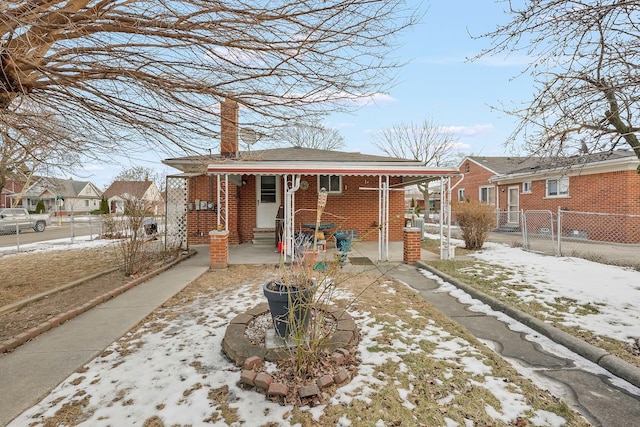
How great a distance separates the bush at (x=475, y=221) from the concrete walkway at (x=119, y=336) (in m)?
5.14

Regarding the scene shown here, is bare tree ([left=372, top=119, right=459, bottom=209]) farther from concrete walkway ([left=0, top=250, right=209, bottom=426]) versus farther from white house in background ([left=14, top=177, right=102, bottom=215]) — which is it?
white house in background ([left=14, top=177, right=102, bottom=215])

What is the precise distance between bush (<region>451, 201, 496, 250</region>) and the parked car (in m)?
23.5

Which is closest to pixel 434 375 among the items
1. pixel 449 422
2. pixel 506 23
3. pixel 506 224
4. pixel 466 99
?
pixel 449 422

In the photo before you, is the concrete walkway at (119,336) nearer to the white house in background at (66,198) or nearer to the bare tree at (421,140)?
the bare tree at (421,140)

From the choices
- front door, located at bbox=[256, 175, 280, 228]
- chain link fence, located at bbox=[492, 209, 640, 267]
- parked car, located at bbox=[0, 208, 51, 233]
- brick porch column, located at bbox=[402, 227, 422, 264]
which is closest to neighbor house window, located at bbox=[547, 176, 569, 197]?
chain link fence, located at bbox=[492, 209, 640, 267]

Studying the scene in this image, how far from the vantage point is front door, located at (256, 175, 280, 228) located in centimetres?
1147

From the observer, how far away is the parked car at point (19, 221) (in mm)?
17797

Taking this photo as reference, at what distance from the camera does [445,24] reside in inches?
168

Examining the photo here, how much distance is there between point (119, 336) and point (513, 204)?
20.3 m

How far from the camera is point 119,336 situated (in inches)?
142

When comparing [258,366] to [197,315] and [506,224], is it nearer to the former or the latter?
[197,315]

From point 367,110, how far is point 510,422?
3.73 m

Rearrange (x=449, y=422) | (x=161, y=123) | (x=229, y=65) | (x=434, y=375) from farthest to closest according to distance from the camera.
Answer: (x=161, y=123) < (x=229, y=65) < (x=434, y=375) < (x=449, y=422)

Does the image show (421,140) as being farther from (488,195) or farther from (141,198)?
(141,198)
